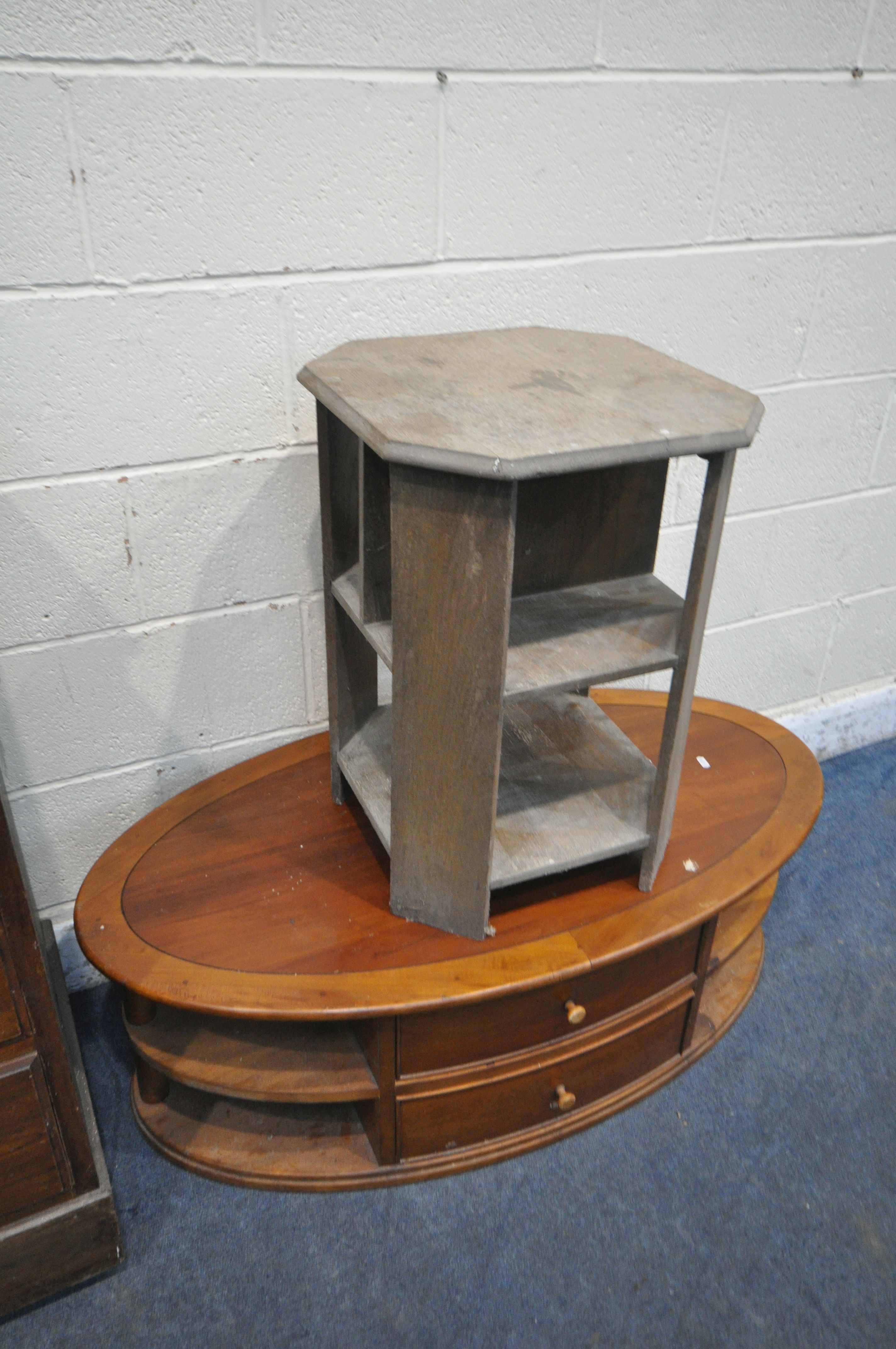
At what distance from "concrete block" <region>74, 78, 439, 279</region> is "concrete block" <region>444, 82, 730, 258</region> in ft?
0.22

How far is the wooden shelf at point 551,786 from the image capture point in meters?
1.34

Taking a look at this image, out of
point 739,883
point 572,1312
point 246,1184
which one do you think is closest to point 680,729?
point 739,883

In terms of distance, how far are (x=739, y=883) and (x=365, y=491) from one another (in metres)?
0.79

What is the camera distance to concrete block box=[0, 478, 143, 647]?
1.41 m

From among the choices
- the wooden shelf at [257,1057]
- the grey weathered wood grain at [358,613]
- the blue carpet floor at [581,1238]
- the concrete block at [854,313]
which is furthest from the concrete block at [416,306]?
the blue carpet floor at [581,1238]

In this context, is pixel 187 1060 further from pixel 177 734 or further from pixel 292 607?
pixel 292 607

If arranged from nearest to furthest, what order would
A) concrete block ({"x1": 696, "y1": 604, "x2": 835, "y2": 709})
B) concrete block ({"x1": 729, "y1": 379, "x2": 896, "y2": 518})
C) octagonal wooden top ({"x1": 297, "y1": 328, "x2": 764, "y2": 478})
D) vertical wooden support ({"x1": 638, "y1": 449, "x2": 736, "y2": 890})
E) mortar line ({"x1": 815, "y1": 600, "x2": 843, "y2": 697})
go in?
octagonal wooden top ({"x1": 297, "y1": 328, "x2": 764, "y2": 478})
vertical wooden support ({"x1": 638, "y1": 449, "x2": 736, "y2": 890})
concrete block ({"x1": 729, "y1": 379, "x2": 896, "y2": 518})
concrete block ({"x1": 696, "y1": 604, "x2": 835, "y2": 709})
mortar line ({"x1": 815, "y1": 600, "x2": 843, "y2": 697})

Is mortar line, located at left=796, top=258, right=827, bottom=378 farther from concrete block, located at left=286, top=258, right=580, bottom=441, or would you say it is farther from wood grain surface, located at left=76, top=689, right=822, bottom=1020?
wood grain surface, located at left=76, top=689, right=822, bottom=1020

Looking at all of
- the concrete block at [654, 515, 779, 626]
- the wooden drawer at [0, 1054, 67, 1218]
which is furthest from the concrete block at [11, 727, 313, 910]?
the concrete block at [654, 515, 779, 626]

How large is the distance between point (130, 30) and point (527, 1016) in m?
1.39

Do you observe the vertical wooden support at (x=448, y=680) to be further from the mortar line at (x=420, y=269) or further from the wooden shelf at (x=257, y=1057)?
the mortar line at (x=420, y=269)

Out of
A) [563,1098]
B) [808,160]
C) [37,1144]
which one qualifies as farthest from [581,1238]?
[808,160]

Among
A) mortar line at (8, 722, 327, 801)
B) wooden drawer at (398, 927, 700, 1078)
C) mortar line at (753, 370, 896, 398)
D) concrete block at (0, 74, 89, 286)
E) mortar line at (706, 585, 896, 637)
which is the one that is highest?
concrete block at (0, 74, 89, 286)

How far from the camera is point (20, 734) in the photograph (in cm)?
155
